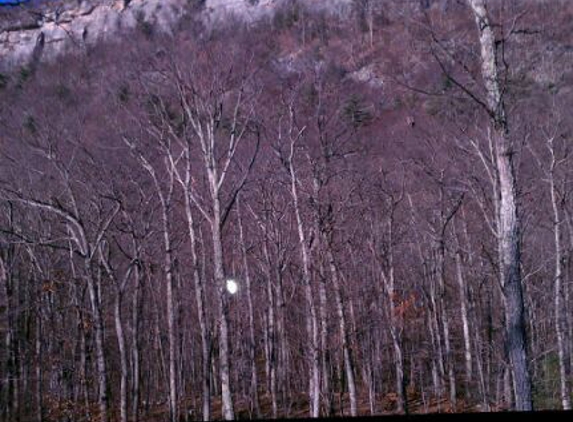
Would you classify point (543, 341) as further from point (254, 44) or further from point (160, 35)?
point (160, 35)

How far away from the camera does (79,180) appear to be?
1917cm

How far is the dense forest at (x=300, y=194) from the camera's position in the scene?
11078 mm

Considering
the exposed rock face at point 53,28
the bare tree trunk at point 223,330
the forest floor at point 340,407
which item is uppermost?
the exposed rock face at point 53,28

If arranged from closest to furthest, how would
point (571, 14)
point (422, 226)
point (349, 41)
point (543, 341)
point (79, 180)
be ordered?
point (571, 14) < point (79, 180) < point (543, 341) < point (422, 226) < point (349, 41)

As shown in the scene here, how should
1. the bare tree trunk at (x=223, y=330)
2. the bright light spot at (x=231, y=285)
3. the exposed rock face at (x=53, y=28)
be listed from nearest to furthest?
the exposed rock face at (x=53, y=28) < the bare tree trunk at (x=223, y=330) < the bright light spot at (x=231, y=285)

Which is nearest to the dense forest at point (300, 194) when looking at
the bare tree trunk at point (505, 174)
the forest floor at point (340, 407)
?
the bare tree trunk at point (505, 174)

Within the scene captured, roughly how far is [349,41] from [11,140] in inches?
1092

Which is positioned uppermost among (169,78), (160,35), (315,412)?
(160,35)

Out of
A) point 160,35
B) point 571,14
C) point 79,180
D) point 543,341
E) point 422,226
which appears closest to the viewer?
point 571,14

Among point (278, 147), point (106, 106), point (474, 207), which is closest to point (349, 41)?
point (474, 207)

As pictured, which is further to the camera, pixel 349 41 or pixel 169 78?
pixel 349 41

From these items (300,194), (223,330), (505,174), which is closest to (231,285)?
(300,194)

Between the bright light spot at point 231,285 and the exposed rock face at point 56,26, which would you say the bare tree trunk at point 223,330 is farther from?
the bright light spot at point 231,285

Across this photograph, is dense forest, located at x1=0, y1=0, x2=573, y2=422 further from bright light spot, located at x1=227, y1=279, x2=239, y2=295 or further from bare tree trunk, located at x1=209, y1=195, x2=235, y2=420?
bright light spot, located at x1=227, y1=279, x2=239, y2=295
